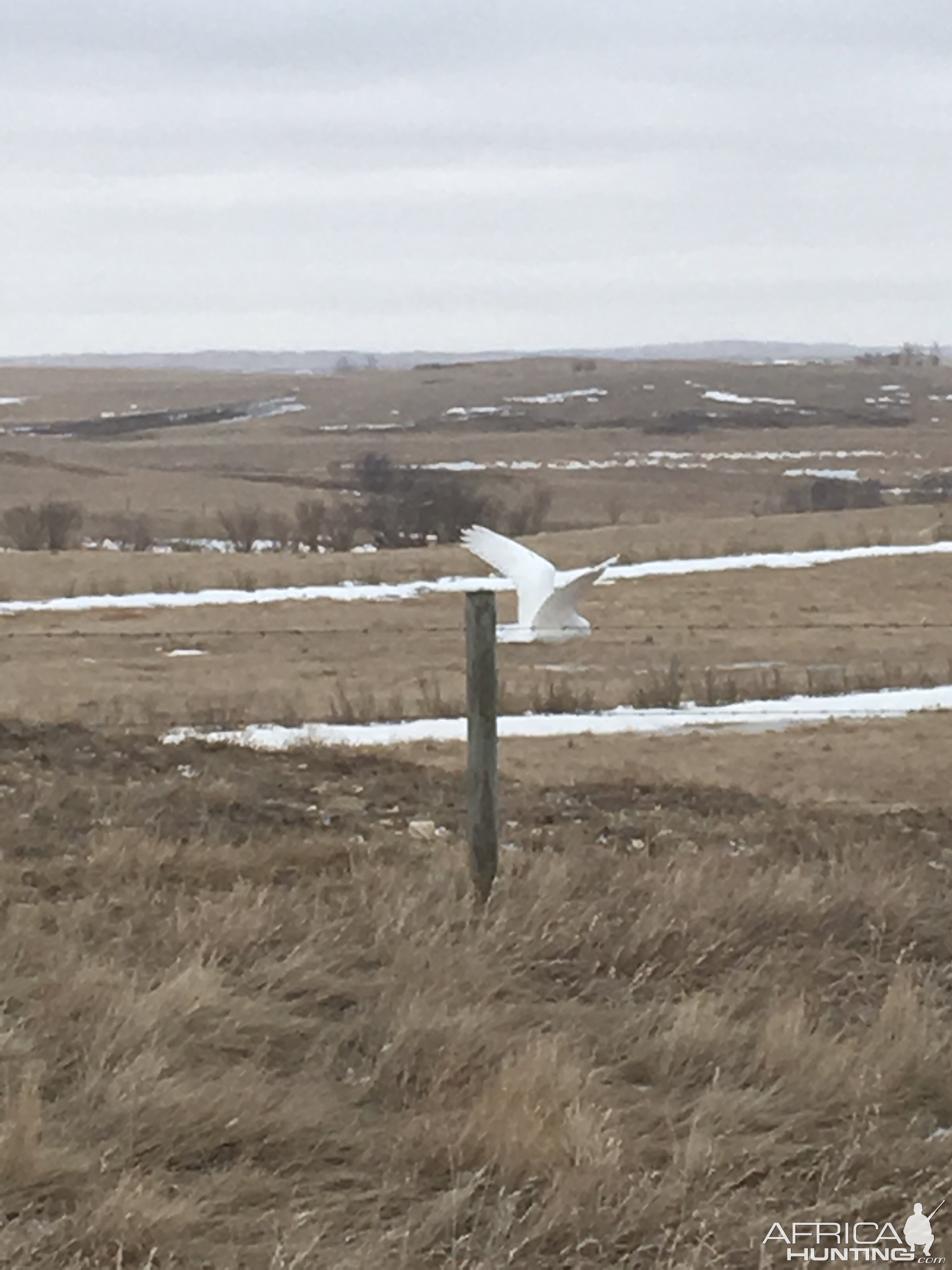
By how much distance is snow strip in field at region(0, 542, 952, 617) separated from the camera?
106 ft

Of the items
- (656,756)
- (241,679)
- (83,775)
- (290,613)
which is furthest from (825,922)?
(290,613)

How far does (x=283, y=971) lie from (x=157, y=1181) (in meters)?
1.26

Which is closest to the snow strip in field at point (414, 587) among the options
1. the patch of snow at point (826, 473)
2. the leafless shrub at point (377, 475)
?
the leafless shrub at point (377, 475)

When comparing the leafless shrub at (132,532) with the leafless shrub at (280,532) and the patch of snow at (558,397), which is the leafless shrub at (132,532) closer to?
the leafless shrub at (280,532)

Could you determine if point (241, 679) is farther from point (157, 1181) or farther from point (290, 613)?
point (157, 1181)

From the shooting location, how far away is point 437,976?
4836 millimetres

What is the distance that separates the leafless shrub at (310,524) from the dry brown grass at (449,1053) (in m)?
39.4

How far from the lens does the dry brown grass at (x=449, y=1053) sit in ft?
11.5

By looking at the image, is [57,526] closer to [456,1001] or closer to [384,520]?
[384,520]

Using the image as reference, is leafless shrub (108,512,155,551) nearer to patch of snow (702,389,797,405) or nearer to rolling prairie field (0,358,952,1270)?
rolling prairie field (0,358,952,1270)

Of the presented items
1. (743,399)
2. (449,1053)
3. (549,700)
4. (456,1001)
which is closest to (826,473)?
(743,399)

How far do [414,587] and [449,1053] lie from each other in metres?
30.2

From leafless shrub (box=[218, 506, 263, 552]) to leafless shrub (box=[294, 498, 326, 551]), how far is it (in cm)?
113

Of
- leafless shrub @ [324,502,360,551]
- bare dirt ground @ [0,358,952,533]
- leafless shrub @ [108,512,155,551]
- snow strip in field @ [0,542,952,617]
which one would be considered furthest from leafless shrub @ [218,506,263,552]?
snow strip in field @ [0,542,952,617]
